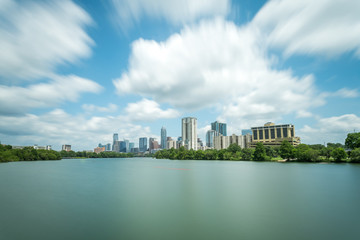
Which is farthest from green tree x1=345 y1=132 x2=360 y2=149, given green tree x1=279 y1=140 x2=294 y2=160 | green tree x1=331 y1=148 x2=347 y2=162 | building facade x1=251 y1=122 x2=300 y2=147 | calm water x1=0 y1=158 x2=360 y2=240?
building facade x1=251 y1=122 x2=300 y2=147

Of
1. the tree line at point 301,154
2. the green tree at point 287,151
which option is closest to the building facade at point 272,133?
the tree line at point 301,154

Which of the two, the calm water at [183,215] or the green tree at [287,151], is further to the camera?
the green tree at [287,151]

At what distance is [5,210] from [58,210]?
3.39 metres

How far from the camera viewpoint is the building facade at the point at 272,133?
132850 millimetres

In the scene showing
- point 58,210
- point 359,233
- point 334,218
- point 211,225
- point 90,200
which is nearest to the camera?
point 359,233

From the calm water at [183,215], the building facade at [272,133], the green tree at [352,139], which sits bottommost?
the calm water at [183,215]

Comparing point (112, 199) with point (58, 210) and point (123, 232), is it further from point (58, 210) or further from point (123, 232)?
point (123, 232)

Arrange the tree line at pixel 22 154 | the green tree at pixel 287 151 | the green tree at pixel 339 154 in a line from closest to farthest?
1. the green tree at pixel 339 154
2. the green tree at pixel 287 151
3. the tree line at pixel 22 154

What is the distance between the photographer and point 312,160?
58094mm

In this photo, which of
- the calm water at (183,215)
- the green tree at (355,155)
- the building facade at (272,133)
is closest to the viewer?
the calm water at (183,215)

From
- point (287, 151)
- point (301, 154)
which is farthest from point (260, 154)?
point (301, 154)

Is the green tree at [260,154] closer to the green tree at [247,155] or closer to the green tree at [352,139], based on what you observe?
the green tree at [247,155]

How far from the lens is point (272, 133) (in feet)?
464

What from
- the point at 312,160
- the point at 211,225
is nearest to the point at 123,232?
the point at 211,225
